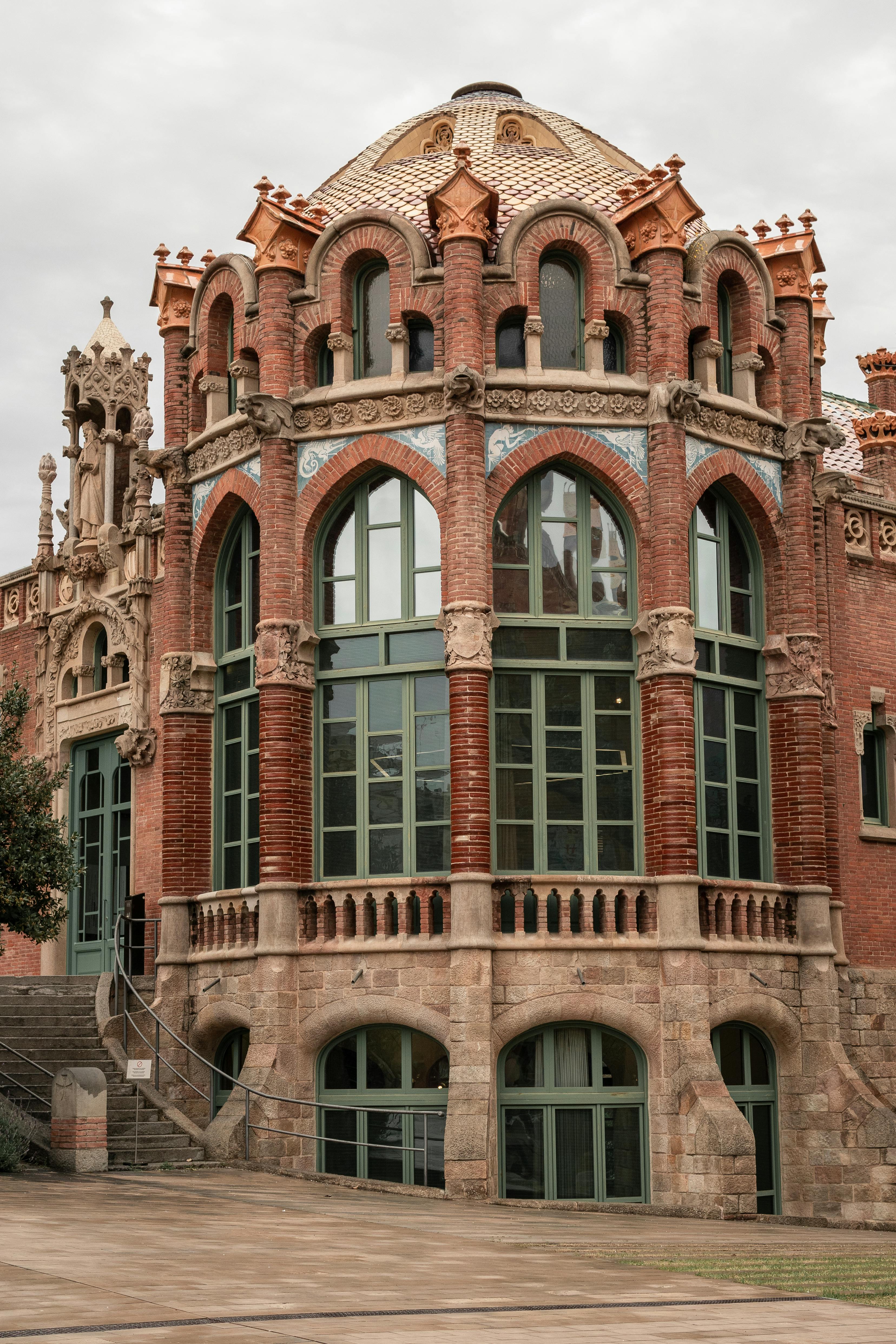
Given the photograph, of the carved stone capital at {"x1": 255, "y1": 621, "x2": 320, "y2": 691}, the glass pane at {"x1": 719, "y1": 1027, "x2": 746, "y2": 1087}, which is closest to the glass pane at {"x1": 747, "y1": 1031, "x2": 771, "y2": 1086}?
the glass pane at {"x1": 719, "y1": 1027, "x2": 746, "y2": 1087}

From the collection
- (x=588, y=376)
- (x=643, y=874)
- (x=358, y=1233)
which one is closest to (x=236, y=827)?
(x=643, y=874)

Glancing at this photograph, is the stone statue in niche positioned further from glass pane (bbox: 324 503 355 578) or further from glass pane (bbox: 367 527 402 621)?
glass pane (bbox: 367 527 402 621)

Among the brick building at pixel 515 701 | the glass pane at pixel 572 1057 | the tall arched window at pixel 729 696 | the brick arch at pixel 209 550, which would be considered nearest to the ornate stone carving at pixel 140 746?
the brick building at pixel 515 701

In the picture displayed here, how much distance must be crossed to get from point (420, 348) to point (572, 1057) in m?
8.61

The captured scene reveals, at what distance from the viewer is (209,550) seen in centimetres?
2289

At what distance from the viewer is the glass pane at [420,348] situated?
837 inches

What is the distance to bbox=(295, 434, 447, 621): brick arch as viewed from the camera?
68.0 feet

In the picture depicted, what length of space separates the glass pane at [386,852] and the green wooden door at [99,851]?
574 centimetres

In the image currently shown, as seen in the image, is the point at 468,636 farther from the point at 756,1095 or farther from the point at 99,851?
the point at 99,851

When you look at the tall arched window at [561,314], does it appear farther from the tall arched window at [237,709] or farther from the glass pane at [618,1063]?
the glass pane at [618,1063]

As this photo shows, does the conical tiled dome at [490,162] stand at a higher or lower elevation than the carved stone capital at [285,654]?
higher

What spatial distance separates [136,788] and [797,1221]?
10.8 meters

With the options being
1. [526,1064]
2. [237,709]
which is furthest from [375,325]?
[526,1064]

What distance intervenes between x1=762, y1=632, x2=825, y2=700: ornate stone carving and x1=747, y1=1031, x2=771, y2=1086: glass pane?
4224mm
